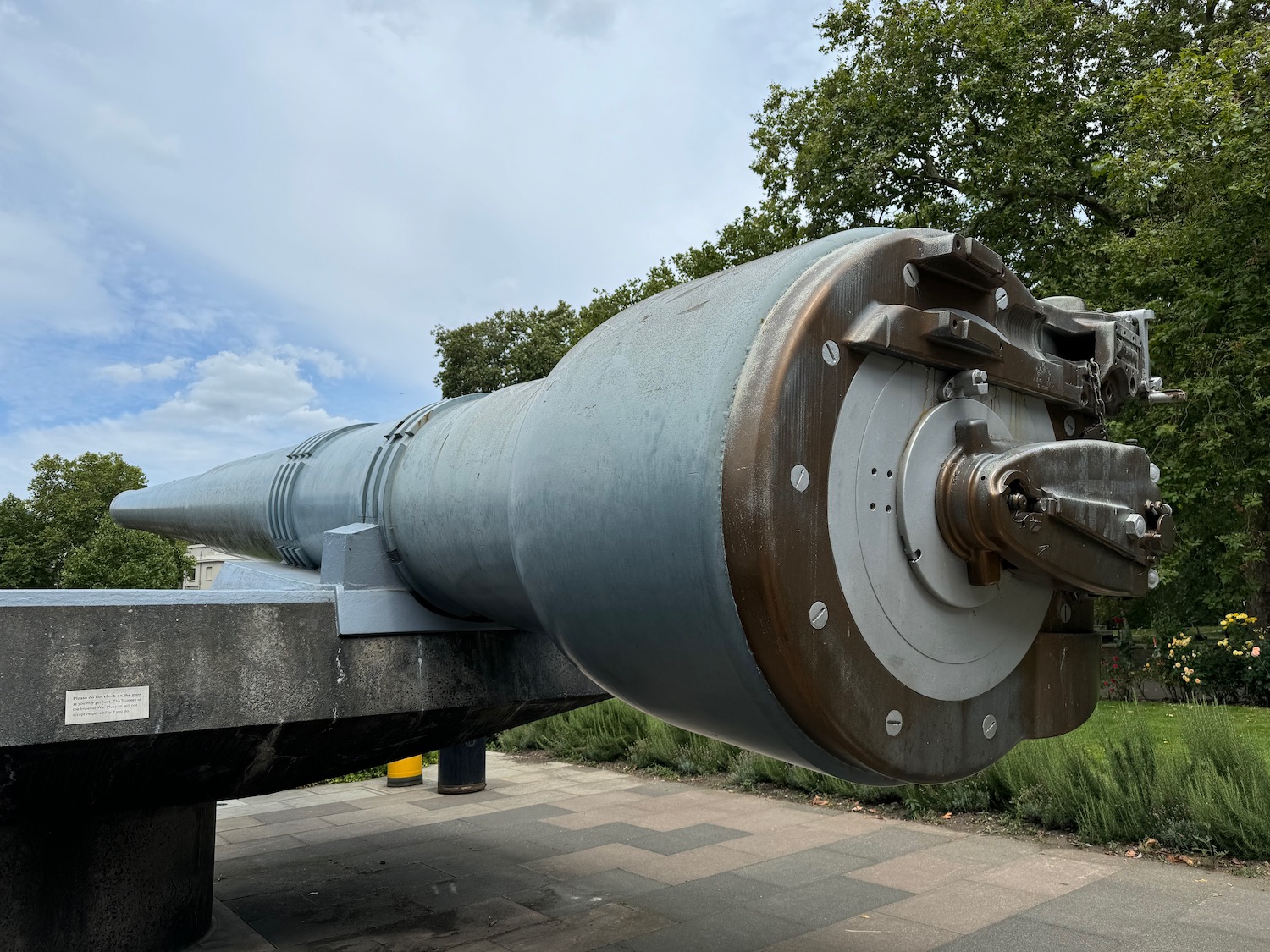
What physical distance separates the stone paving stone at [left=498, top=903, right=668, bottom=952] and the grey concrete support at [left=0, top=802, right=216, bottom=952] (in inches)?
51.1

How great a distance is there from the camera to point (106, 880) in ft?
11.8

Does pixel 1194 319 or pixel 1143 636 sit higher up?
pixel 1194 319

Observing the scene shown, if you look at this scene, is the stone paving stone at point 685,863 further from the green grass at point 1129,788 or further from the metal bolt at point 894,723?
the metal bolt at point 894,723

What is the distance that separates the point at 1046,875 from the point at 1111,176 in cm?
985

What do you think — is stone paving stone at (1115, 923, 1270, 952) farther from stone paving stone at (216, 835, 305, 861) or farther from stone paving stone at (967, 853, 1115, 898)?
stone paving stone at (216, 835, 305, 861)

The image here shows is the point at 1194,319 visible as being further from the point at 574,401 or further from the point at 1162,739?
the point at 574,401

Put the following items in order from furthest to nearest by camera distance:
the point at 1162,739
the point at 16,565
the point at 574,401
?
the point at 16,565
the point at 1162,739
the point at 574,401

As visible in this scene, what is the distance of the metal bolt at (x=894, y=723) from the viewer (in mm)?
1879

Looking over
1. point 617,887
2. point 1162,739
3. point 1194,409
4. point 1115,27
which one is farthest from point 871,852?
point 1115,27

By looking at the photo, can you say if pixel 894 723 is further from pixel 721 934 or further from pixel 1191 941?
pixel 1191 941

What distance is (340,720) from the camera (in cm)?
296

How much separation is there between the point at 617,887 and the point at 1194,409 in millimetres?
10525

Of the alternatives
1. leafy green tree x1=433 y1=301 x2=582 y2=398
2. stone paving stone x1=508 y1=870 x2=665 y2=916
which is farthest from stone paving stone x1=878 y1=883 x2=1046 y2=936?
leafy green tree x1=433 y1=301 x2=582 y2=398

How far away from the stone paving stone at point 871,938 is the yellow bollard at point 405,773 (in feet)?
16.8
